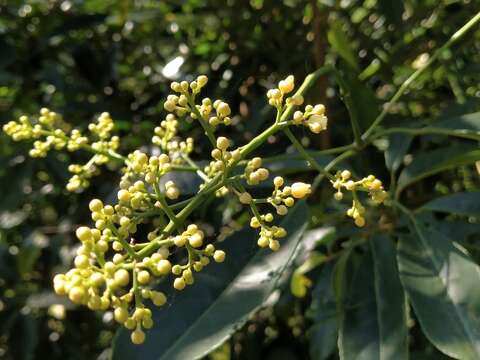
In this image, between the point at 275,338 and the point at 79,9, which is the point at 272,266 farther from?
the point at 79,9

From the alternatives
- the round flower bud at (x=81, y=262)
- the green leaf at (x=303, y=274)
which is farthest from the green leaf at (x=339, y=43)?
the round flower bud at (x=81, y=262)

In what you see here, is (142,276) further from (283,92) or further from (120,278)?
(283,92)

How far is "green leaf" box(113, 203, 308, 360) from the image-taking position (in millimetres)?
887

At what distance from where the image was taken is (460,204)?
112cm

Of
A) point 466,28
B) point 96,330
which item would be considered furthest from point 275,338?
point 466,28

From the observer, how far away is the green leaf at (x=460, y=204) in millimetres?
1105

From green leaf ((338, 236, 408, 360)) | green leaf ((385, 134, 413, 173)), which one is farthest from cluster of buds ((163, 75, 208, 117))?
green leaf ((385, 134, 413, 173))

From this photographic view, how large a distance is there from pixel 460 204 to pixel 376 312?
0.85ft

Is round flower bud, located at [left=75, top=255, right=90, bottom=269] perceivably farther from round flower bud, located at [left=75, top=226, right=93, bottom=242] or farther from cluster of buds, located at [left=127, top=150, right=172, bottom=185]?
cluster of buds, located at [left=127, top=150, right=172, bottom=185]

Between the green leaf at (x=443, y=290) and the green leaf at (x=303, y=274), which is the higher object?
the green leaf at (x=443, y=290)

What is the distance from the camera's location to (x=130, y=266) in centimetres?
66

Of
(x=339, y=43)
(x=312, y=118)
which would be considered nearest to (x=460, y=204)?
(x=339, y=43)

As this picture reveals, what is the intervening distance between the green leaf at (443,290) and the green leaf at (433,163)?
0.12 m

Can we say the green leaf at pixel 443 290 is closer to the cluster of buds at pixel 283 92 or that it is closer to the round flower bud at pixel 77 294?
the cluster of buds at pixel 283 92
